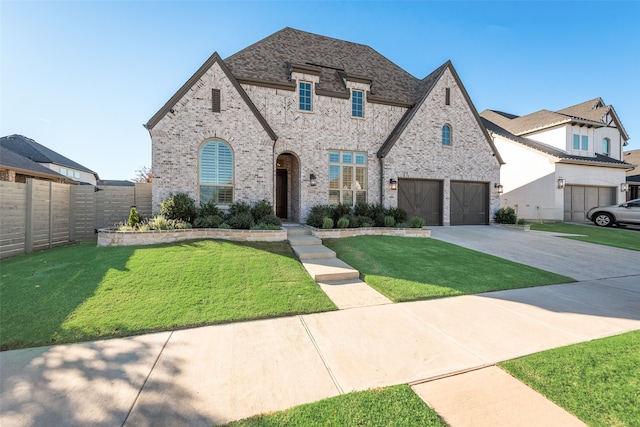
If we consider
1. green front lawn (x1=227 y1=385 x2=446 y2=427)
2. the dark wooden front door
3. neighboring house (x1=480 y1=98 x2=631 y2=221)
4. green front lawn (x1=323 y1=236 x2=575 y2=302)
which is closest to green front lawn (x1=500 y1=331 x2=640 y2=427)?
green front lawn (x1=227 y1=385 x2=446 y2=427)

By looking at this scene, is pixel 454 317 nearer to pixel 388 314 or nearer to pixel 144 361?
pixel 388 314

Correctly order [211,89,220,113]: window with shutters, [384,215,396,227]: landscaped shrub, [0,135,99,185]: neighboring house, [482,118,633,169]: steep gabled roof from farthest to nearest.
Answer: [0,135,99,185]: neighboring house → [482,118,633,169]: steep gabled roof → [384,215,396,227]: landscaped shrub → [211,89,220,113]: window with shutters

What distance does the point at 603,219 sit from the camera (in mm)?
15922

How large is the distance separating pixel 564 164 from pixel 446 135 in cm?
942

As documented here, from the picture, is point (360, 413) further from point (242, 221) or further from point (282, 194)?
point (282, 194)

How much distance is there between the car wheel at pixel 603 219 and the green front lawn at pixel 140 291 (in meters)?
20.1

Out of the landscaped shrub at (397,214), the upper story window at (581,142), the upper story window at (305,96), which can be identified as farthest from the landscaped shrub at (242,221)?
the upper story window at (581,142)

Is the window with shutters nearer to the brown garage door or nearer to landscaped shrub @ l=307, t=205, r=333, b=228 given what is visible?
landscaped shrub @ l=307, t=205, r=333, b=228

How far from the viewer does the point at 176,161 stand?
1017 cm

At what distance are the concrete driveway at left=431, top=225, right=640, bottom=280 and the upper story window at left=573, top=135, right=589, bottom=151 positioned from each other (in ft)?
39.9

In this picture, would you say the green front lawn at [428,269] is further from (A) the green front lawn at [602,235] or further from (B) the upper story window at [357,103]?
(B) the upper story window at [357,103]

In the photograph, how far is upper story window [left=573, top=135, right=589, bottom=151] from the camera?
1898 centimetres

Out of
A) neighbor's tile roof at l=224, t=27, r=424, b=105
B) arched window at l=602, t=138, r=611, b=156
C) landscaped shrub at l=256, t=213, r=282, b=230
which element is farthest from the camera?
arched window at l=602, t=138, r=611, b=156

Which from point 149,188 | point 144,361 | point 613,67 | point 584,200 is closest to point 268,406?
point 144,361
